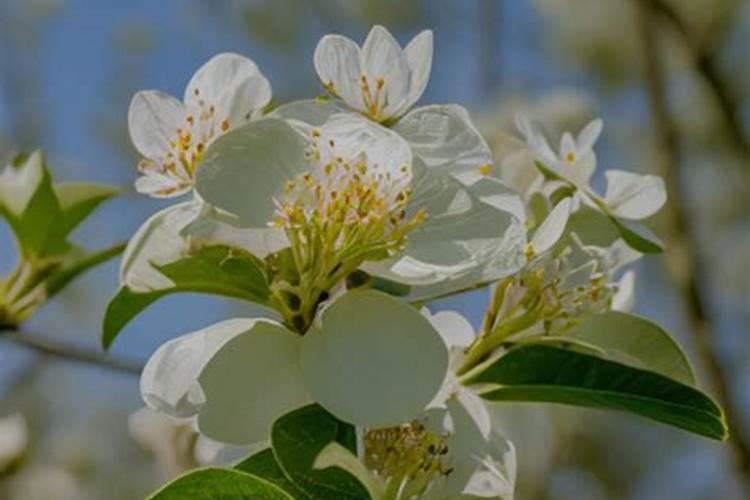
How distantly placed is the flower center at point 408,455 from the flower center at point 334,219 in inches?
2.2

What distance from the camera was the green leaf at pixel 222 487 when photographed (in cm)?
49

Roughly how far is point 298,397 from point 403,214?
0.28ft

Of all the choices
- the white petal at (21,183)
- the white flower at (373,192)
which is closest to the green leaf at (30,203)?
the white petal at (21,183)

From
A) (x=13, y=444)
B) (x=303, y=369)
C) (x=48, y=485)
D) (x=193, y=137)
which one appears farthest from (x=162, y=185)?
(x=48, y=485)

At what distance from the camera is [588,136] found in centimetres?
73

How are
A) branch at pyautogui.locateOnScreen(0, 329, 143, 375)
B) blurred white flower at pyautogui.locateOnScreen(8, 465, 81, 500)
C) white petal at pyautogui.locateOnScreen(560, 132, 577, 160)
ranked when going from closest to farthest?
white petal at pyautogui.locateOnScreen(560, 132, 577, 160), branch at pyautogui.locateOnScreen(0, 329, 143, 375), blurred white flower at pyautogui.locateOnScreen(8, 465, 81, 500)

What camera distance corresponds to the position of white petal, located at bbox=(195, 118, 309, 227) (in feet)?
1.72

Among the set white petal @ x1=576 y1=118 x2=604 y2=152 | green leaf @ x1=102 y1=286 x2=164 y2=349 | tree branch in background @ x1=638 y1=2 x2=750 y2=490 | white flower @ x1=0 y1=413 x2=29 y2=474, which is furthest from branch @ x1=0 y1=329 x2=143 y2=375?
tree branch in background @ x1=638 y1=2 x2=750 y2=490

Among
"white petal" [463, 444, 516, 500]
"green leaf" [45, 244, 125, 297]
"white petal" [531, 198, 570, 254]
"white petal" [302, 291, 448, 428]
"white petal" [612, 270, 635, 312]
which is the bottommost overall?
"green leaf" [45, 244, 125, 297]

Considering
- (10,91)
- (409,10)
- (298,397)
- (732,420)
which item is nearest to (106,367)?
(298,397)

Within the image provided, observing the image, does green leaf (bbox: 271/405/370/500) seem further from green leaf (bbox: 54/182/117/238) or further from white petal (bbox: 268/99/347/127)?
green leaf (bbox: 54/182/117/238)

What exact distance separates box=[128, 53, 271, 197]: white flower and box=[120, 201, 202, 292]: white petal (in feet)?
0.11

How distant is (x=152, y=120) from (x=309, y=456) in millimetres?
199

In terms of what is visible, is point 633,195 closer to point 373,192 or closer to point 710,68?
point 373,192
